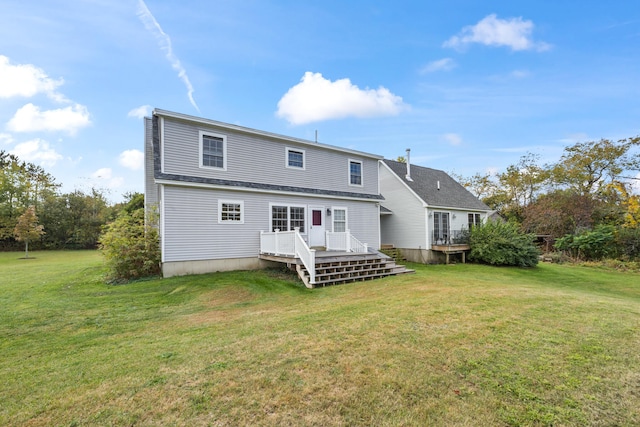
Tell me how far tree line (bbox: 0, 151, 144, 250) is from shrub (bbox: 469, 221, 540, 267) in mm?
28151

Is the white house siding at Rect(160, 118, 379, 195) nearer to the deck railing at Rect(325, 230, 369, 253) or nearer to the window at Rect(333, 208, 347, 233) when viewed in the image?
the window at Rect(333, 208, 347, 233)

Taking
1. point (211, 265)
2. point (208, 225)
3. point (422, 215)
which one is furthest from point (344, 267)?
point (422, 215)

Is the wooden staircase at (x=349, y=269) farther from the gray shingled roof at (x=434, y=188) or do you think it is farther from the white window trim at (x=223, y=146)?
the gray shingled roof at (x=434, y=188)

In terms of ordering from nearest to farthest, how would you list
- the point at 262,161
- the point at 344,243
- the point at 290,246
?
the point at 290,246
the point at 344,243
the point at 262,161

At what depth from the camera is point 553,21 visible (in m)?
11.6

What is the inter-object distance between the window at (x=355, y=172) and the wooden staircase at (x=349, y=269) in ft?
15.8

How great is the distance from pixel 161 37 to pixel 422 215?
49.2ft

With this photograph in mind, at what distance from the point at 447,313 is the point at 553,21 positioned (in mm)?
13349

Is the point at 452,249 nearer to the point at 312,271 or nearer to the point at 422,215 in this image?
the point at 422,215

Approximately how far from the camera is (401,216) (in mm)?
17875

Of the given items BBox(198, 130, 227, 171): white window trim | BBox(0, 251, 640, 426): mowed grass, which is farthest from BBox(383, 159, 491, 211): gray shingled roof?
BBox(0, 251, 640, 426): mowed grass

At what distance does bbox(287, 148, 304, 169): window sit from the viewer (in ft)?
42.9

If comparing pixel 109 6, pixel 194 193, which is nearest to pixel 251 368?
pixel 194 193

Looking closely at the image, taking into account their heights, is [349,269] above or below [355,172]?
below
